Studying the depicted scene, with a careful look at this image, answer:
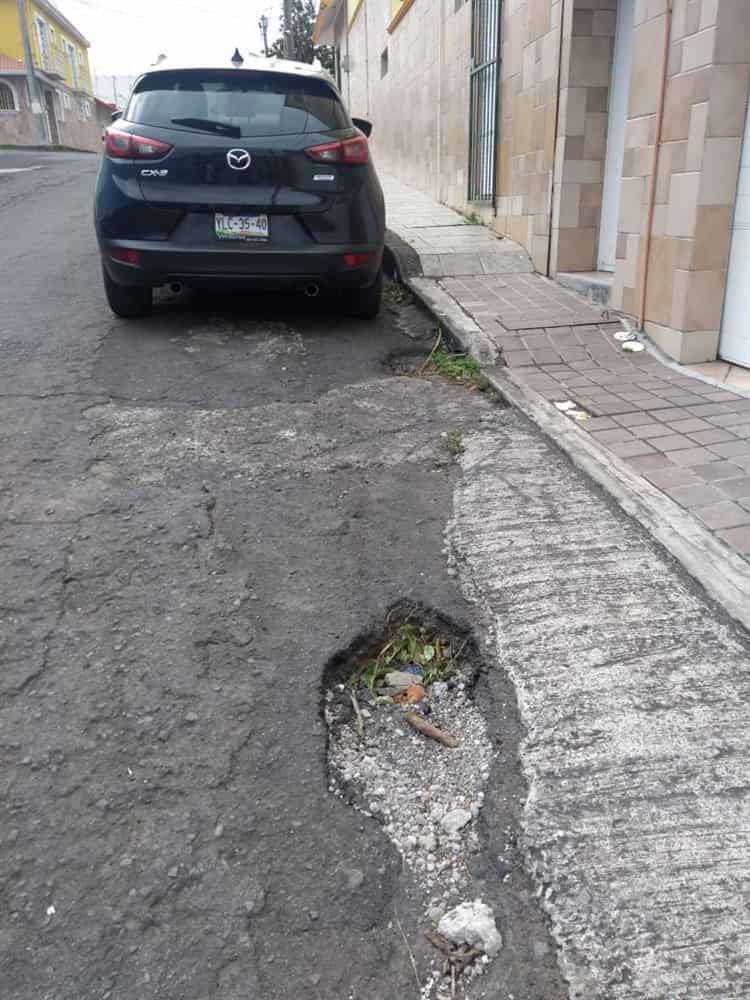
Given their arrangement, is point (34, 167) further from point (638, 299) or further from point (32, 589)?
point (32, 589)

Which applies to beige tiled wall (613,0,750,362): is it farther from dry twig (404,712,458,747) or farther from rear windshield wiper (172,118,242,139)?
dry twig (404,712,458,747)

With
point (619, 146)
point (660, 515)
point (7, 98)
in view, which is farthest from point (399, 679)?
point (7, 98)

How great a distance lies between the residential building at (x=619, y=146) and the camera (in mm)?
4652

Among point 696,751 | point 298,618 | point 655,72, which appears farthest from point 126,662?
point 655,72

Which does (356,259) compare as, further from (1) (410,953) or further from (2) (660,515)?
(1) (410,953)

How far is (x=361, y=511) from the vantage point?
3318 mm

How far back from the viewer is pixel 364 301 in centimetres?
567

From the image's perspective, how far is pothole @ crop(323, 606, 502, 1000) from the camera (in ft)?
5.58

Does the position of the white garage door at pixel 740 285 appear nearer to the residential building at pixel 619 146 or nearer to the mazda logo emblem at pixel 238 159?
the residential building at pixel 619 146

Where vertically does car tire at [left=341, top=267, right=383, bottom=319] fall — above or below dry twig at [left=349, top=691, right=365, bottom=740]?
above

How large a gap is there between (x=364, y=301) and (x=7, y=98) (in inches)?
1667

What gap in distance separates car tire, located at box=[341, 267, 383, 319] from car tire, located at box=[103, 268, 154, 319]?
134cm

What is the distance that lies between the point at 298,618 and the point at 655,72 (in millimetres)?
4336

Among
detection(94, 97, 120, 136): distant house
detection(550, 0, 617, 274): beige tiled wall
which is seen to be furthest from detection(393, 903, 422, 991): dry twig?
detection(94, 97, 120, 136): distant house
